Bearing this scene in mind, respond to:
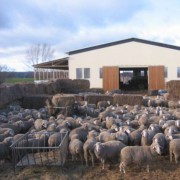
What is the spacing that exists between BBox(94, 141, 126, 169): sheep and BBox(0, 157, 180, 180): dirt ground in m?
0.28

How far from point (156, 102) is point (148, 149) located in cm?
1430

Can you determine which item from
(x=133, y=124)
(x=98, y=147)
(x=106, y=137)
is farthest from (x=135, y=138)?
(x=133, y=124)

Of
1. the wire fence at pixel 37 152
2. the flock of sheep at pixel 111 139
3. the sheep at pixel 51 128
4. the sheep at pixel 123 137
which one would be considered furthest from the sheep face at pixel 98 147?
the sheep at pixel 51 128

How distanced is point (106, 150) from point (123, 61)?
2989cm

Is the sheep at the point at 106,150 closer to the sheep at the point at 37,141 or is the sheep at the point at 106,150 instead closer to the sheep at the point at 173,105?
the sheep at the point at 37,141

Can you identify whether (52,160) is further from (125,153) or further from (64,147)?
(125,153)

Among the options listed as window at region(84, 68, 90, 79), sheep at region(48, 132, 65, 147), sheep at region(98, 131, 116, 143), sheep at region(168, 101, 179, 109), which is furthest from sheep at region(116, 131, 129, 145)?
window at region(84, 68, 90, 79)

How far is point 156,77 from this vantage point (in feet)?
129

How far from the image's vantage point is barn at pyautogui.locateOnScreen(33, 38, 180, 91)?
39.3 metres

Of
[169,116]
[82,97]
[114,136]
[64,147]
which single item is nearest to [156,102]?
[82,97]

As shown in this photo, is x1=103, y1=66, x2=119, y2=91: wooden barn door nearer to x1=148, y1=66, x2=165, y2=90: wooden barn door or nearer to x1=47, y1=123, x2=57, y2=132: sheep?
x1=148, y1=66, x2=165, y2=90: wooden barn door

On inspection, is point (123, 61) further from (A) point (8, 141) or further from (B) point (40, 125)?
(A) point (8, 141)

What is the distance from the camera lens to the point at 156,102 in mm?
24281

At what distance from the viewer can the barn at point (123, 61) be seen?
129 ft
